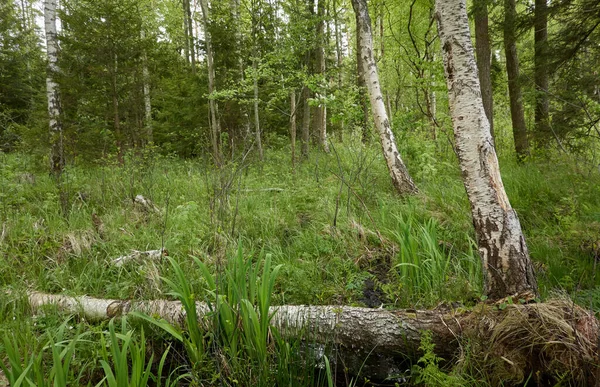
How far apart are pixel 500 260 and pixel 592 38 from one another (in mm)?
5294

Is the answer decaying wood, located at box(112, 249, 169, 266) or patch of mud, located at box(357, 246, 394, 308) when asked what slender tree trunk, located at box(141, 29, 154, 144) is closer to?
decaying wood, located at box(112, 249, 169, 266)

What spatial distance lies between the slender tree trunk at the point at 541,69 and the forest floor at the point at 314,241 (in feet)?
3.69

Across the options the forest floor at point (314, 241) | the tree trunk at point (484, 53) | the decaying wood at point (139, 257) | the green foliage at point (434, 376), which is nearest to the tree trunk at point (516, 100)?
the tree trunk at point (484, 53)

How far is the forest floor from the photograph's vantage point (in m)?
2.80

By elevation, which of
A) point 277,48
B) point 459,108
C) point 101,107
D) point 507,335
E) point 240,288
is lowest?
point 507,335

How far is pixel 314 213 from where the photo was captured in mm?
4496

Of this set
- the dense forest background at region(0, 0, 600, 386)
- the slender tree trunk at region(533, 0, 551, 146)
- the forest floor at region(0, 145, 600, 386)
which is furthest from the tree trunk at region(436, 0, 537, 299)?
the slender tree trunk at region(533, 0, 551, 146)

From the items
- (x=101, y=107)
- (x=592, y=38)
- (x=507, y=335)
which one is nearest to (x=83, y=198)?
(x=101, y=107)

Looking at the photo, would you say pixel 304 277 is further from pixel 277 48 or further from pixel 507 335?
pixel 277 48

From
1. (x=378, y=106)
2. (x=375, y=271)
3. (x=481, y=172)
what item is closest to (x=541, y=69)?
(x=378, y=106)

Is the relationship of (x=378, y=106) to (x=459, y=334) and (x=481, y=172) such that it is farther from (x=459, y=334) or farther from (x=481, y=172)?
(x=459, y=334)

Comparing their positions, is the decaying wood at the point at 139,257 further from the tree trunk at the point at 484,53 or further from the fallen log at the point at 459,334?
the tree trunk at the point at 484,53

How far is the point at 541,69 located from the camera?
6.07m

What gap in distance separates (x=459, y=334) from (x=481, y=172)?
1206mm
